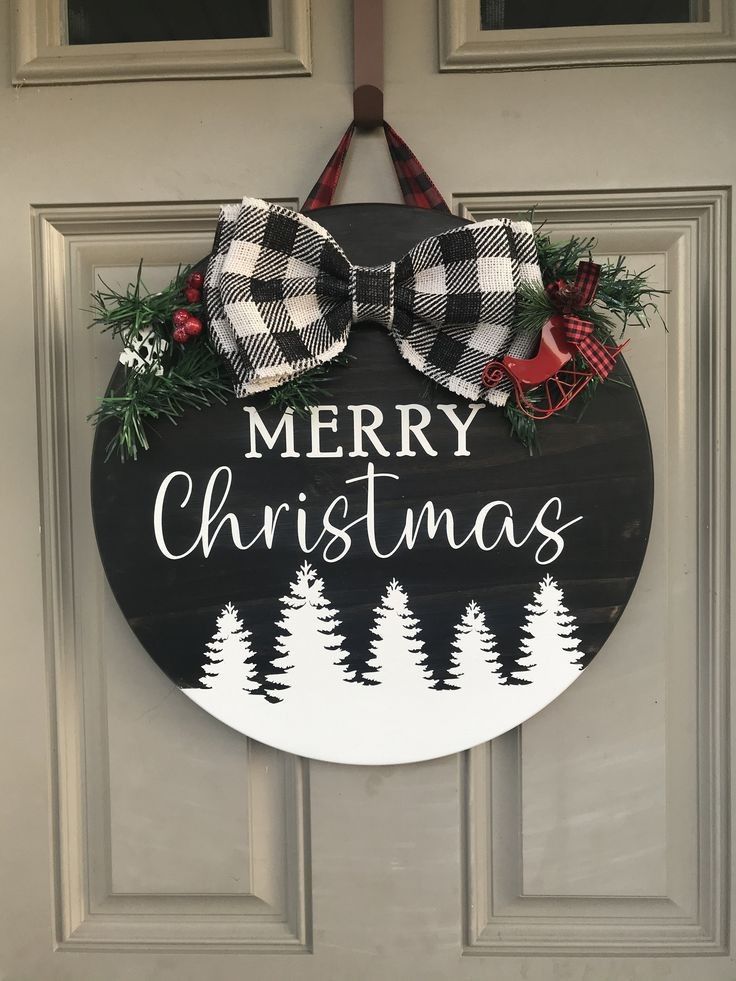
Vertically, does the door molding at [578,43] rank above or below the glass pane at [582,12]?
below

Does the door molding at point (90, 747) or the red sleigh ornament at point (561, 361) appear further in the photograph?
the door molding at point (90, 747)

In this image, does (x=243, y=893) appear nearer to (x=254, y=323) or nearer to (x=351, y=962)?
(x=351, y=962)

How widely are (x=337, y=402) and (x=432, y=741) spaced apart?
317mm

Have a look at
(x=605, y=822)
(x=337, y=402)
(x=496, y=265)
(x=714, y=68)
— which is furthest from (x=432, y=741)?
(x=714, y=68)

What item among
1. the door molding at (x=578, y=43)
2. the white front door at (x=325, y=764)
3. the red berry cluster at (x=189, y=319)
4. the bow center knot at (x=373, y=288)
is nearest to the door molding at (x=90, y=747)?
the white front door at (x=325, y=764)

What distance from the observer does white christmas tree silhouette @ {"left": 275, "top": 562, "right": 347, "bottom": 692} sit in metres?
0.62

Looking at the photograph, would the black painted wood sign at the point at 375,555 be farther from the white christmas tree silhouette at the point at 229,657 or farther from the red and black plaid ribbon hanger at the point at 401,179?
the red and black plaid ribbon hanger at the point at 401,179

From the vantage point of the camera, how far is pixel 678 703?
2.15ft

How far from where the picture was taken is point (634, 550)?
0.61m

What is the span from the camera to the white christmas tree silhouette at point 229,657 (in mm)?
618

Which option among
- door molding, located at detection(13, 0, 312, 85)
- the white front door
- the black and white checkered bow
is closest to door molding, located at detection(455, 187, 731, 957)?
the white front door

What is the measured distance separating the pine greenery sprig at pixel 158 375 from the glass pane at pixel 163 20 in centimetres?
24

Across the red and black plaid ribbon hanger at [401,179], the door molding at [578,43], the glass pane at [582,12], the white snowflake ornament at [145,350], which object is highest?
the glass pane at [582,12]

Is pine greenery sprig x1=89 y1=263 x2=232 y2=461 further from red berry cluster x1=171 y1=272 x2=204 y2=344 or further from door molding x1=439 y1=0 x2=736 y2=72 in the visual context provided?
door molding x1=439 y1=0 x2=736 y2=72
